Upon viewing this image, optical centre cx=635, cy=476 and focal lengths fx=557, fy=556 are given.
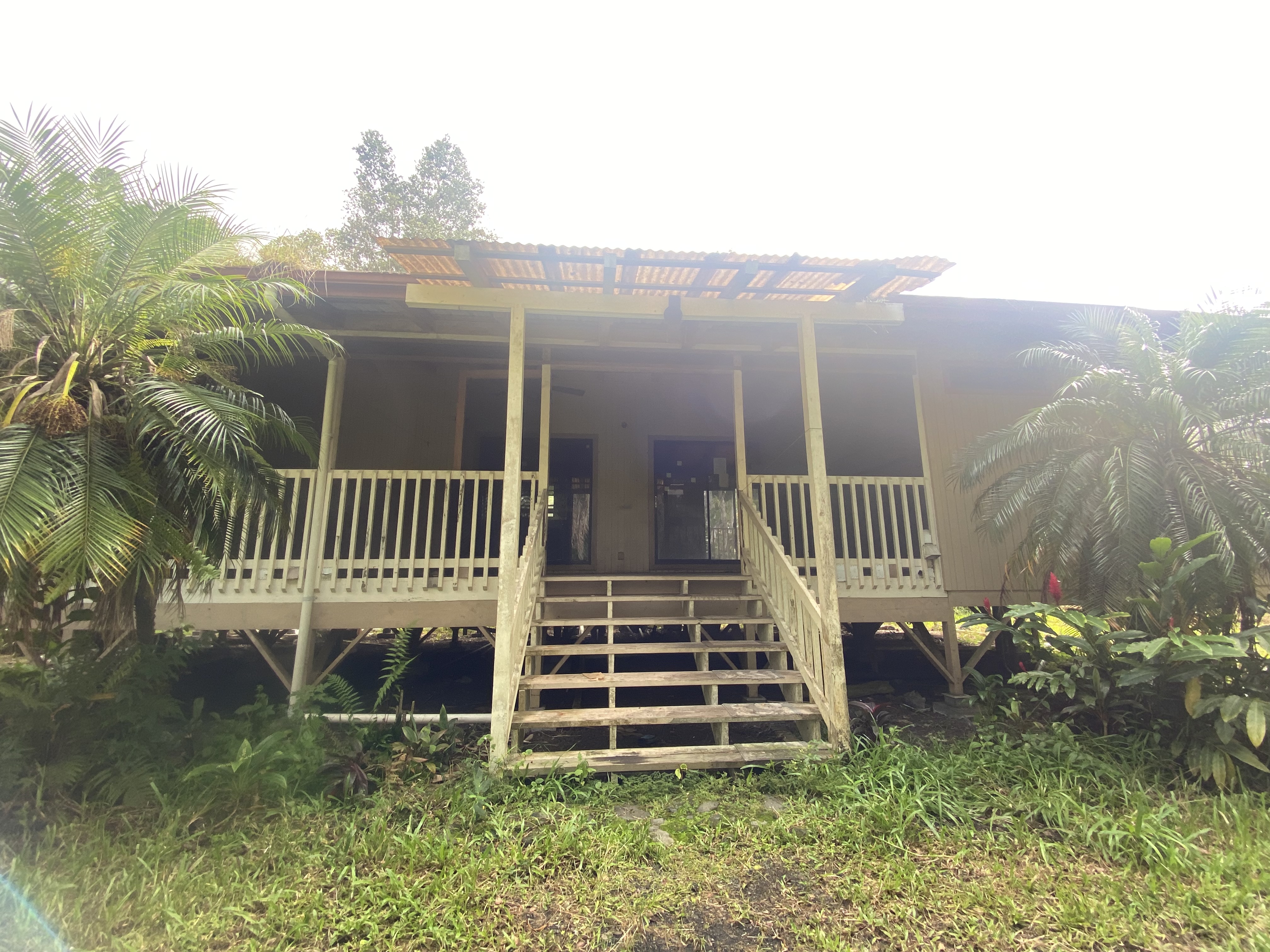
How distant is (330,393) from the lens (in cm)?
502

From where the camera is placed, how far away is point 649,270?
3.68m

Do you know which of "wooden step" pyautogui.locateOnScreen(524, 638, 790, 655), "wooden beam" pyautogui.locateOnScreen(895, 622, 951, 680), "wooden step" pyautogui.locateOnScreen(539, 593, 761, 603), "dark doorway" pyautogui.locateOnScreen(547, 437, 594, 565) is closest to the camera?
"wooden step" pyautogui.locateOnScreen(524, 638, 790, 655)

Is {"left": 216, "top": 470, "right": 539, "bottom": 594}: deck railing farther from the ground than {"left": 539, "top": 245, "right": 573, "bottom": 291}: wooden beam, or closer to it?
closer to it

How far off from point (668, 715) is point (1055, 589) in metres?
2.87

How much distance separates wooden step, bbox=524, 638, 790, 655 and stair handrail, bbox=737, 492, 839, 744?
0.61 ft

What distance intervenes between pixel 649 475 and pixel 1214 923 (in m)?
5.75

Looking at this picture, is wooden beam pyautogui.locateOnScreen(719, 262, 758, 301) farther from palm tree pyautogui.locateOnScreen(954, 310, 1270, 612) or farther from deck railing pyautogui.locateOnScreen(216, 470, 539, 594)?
palm tree pyautogui.locateOnScreen(954, 310, 1270, 612)

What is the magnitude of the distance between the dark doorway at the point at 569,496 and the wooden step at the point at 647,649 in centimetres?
294

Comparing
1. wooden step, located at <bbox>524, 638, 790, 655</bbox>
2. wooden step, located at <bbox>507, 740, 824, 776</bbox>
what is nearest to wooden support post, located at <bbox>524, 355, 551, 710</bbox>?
wooden step, located at <bbox>524, 638, 790, 655</bbox>

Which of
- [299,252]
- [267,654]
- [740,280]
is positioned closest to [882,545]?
[740,280]

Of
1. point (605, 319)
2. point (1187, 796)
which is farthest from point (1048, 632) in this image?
point (605, 319)

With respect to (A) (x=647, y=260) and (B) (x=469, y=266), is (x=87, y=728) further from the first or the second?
(A) (x=647, y=260)

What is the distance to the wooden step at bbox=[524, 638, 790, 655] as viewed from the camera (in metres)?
4.08

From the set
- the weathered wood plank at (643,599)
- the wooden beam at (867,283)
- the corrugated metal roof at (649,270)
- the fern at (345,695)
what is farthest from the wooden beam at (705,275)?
the fern at (345,695)
